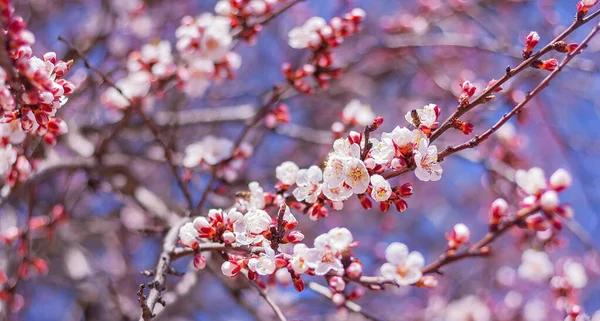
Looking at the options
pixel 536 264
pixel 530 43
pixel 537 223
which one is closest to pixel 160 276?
pixel 537 223

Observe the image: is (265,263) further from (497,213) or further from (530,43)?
(530,43)

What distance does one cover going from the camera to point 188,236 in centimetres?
155

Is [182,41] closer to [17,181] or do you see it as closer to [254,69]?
[17,181]

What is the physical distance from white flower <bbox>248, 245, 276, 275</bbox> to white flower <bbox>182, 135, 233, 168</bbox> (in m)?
1.12

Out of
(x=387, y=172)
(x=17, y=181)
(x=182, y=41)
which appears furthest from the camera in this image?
(x=182, y=41)

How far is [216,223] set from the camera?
151 cm

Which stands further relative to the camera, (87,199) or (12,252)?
(87,199)

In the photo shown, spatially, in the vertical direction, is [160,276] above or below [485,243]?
below

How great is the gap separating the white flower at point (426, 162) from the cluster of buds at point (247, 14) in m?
1.38

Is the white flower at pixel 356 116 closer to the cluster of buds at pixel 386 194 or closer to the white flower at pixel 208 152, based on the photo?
the white flower at pixel 208 152

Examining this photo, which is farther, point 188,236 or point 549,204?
point 188,236

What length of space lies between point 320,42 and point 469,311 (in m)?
2.55

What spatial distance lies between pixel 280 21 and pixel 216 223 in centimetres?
457

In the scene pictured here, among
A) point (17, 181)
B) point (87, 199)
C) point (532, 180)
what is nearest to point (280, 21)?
point (87, 199)
